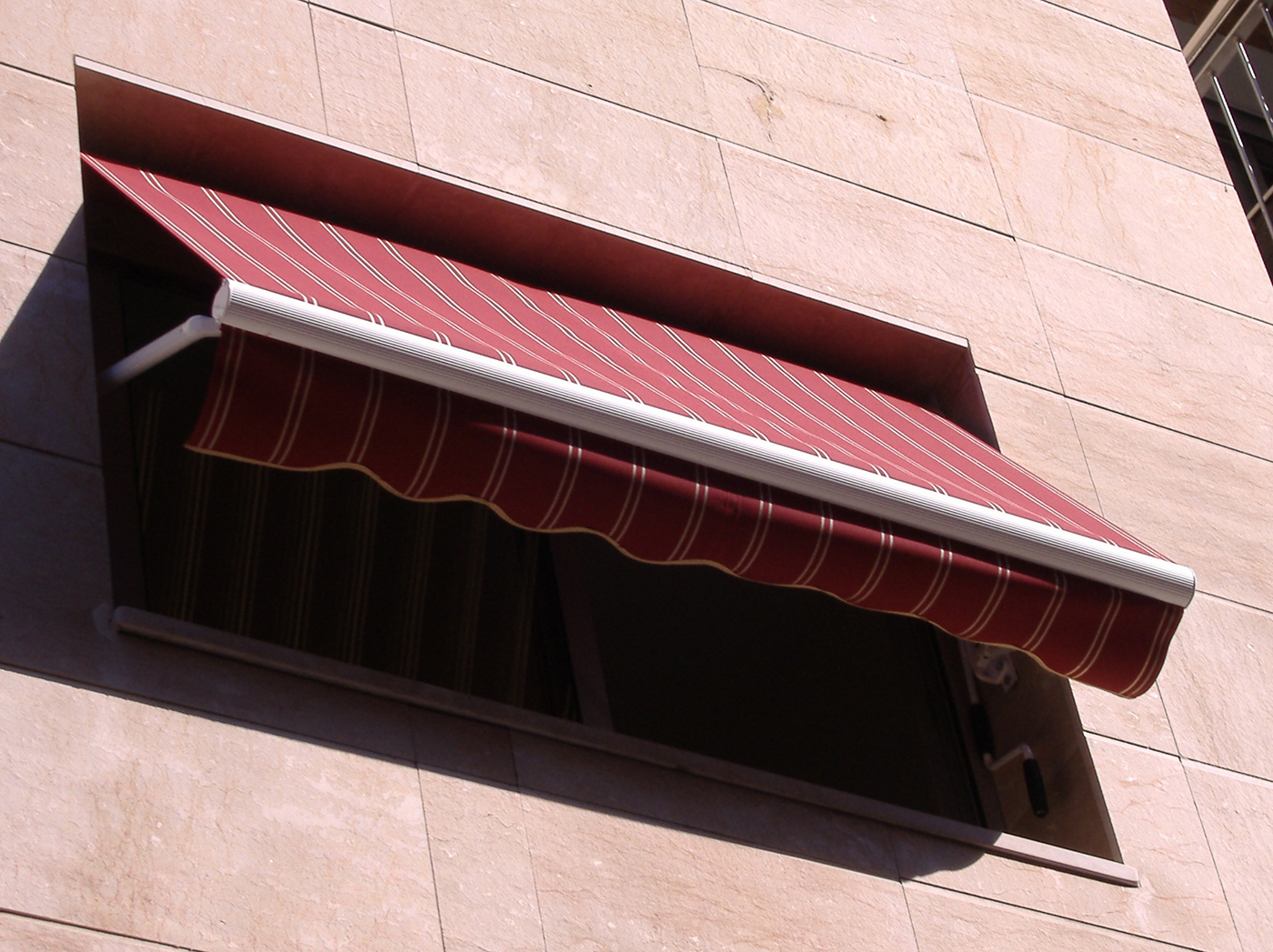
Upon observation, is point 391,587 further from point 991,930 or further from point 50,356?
point 991,930

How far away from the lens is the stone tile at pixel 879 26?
30.6 ft

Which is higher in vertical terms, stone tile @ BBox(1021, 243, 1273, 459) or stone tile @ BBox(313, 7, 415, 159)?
stone tile @ BBox(1021, 243, 1273, 459)

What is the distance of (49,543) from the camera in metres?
5.68

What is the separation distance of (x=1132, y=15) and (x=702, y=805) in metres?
7.04

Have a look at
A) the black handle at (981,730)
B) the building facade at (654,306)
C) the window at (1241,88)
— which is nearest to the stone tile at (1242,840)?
the building facade at (654,306)

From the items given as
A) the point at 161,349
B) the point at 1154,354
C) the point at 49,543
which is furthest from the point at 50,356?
the point at 1154,354

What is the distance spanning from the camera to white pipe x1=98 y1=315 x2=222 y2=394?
5.27 meters

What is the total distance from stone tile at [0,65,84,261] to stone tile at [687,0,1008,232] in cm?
342

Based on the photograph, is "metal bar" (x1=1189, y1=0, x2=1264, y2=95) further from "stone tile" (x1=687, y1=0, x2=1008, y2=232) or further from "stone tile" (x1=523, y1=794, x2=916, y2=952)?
"stone tile" (x1=523, y1=794, x2=916, y2=952)

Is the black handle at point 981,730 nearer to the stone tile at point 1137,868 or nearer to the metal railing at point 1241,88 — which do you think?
the stone tile at point 1137,868

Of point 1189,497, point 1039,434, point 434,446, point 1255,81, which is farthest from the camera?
point 1255,81

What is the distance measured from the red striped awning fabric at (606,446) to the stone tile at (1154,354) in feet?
5.16

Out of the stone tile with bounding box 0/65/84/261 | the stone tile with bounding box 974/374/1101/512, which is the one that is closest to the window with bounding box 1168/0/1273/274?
the stone tile with bounding box 974/374/1101/512

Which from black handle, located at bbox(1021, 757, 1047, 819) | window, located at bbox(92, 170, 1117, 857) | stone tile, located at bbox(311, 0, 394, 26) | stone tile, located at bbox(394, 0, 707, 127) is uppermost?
stone tile, located at bbox(394, 0, 707, 127)
